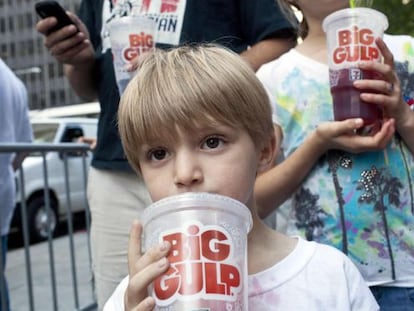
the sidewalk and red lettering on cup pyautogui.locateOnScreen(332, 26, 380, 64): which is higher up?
red lettering on cup pyautogui.locateOnScreen(332, 26, 380, 64)

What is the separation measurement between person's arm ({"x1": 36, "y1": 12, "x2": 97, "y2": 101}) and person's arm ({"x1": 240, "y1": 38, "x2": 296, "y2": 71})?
58 centimetres

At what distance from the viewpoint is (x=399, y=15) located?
2.41 meters

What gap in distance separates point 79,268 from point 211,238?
231 inches

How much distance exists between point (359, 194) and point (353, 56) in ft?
1.11

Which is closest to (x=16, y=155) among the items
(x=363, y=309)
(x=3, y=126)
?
(x=3, y=126)

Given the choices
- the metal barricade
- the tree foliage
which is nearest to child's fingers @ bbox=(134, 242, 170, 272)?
the tree foliage

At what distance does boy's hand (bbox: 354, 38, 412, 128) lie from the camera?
A: 133 cm

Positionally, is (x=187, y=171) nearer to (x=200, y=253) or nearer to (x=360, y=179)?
(x=200, y=253)

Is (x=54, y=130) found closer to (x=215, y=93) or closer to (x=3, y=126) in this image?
(x=3, y=126)

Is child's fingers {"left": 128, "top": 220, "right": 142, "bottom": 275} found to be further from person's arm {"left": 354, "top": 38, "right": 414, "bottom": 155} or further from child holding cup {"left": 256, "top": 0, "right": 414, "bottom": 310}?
person's arm {"left": 354, "top": 38, "right": 414, "bottom": 155}

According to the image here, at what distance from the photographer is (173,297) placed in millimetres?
914

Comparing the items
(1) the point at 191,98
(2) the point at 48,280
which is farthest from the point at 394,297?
(2) the point at 48,280

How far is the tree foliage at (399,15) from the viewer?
239 centimetres

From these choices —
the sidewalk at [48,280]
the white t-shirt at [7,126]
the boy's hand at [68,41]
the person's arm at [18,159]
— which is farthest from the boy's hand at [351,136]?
the sidewalk at [48,280]
